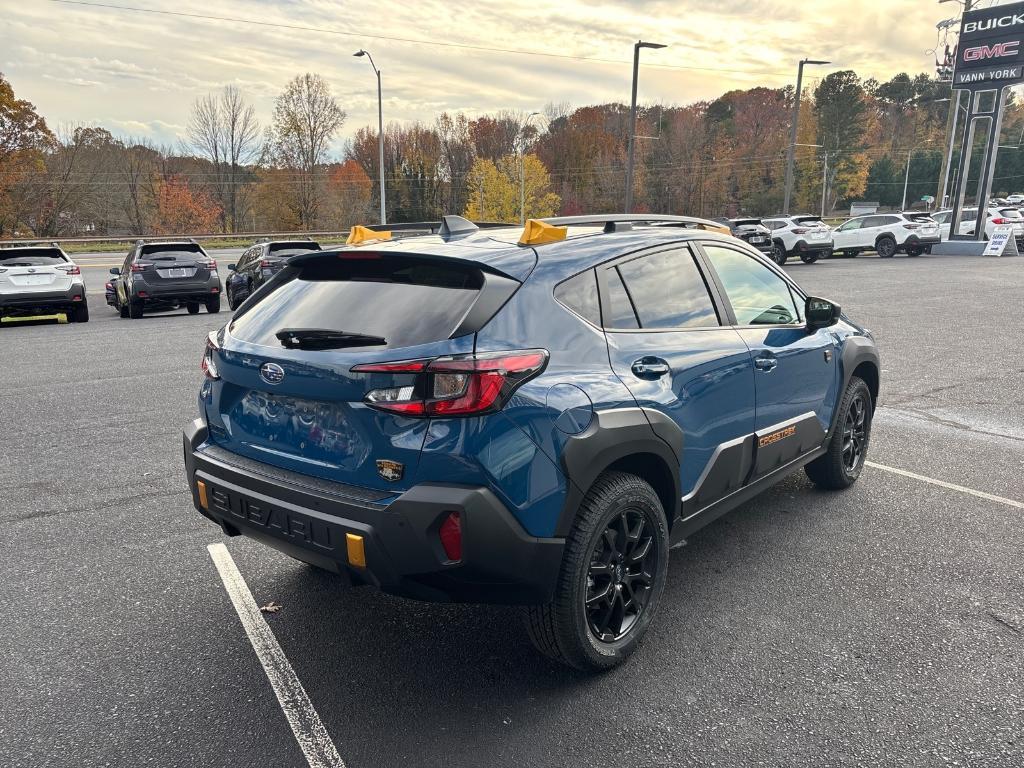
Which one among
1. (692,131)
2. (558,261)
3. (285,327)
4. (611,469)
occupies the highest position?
(692,131)

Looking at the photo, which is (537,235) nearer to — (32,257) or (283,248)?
(32,257)

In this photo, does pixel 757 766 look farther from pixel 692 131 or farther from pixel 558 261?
pixel 692 131

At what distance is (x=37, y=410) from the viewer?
7.03 metres

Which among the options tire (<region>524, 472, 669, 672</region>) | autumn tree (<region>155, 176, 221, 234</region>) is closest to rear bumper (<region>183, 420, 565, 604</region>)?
tire (<region>524, 472, 669, 672</region>)

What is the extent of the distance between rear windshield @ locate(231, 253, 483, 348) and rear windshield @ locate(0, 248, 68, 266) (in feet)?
44.1

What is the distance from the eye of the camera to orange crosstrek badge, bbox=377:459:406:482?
8.09ft

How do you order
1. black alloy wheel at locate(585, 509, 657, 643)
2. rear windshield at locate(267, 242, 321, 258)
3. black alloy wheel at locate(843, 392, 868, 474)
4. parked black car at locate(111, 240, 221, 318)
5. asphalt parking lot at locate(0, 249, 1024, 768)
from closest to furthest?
asphalt parking lot at locate(0, 249, 1024, 768) → black alloy wheel at locate(585, 509, 657, 643) → black alloy wheel at locate(843, 392, 868, 474) → parked black car at locate(111, 240, 221, 318) → rear windshield at locate(267, 242, 321, 258)

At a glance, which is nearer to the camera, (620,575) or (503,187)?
(620,575)

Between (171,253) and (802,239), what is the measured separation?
21948 millimetres

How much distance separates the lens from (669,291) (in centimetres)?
334

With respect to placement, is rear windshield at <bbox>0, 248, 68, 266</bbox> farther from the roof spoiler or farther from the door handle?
the door handle

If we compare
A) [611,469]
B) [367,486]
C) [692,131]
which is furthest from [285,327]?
[692,131]

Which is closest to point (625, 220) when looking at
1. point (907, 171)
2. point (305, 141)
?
point (305, 141)

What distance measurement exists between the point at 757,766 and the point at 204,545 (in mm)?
2991
